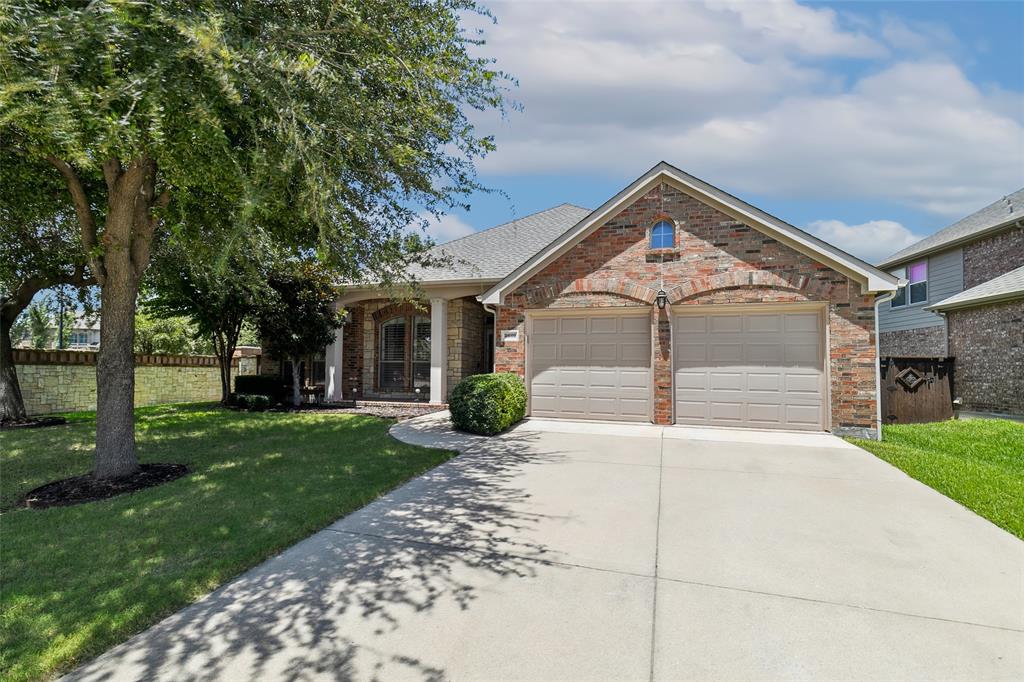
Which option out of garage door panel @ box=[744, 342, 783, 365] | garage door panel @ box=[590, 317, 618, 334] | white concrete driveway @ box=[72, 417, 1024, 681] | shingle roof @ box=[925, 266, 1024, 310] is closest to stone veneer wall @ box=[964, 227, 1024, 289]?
shingle roof @ box=[925, 266, 1024, 310]

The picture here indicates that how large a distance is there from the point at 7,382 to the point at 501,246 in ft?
39.6

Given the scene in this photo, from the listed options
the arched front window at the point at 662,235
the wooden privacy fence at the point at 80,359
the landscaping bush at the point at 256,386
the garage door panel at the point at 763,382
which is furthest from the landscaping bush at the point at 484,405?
the wooden privacy fence at the point at 80,359

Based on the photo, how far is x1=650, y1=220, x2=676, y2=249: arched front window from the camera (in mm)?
10141

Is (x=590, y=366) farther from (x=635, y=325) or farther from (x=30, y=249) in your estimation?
(x=30, y=249)

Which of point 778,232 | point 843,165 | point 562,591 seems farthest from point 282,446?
point 843,165

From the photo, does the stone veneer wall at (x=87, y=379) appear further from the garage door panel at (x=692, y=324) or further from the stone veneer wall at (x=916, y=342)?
the stone veneer wall at (x=916, y=342)

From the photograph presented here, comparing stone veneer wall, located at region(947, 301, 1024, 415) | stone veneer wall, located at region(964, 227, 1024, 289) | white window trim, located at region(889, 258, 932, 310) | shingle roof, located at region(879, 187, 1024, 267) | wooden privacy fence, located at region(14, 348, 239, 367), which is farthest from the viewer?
white window trim, located at region(889, 258, 932, 310)

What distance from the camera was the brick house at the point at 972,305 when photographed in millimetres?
12375

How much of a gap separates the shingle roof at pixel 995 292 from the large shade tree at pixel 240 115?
45.8 feet

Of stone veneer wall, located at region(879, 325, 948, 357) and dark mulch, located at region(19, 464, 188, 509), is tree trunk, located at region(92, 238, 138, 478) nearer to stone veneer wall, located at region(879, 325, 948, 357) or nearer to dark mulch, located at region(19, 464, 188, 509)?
dark mulch, located at region(19, 464, 188, 509)

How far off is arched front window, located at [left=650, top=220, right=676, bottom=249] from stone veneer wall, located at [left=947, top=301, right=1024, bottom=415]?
9322 mm

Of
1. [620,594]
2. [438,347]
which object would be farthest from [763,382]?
[438,347]

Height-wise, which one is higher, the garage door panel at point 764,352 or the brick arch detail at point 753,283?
the brick arch detail at point 753,283

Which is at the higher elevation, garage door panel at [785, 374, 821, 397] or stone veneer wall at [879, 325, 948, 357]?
stone veneer wall at [879, 325, 948, 357]
